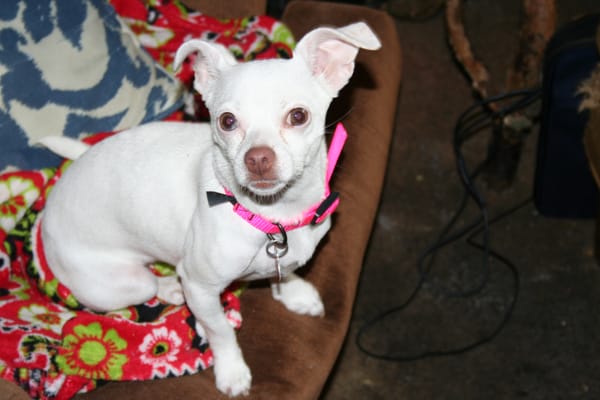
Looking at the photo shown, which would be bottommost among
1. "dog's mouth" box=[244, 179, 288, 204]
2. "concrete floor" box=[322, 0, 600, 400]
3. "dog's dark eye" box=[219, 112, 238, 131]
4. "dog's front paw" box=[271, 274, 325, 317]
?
"concrete floor" box=[322, 0, 600, 400]

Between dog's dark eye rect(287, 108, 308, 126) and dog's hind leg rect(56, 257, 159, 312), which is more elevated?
dog's dark eye rect(287, 108, 308, 126)

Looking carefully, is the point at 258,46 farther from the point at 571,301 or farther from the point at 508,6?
the point at 508,6

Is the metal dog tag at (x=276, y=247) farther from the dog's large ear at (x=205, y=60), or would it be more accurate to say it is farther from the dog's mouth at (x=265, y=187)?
the dog's large ear at (x=205, y=60)

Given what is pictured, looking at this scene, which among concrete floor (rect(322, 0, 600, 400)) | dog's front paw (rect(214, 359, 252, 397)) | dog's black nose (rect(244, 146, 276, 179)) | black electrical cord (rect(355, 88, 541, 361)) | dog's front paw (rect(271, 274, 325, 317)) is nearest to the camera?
dog's black nose (rect(244, 146, 276, 179))

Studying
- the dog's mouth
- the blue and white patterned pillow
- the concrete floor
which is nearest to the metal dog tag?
the dog's mouth

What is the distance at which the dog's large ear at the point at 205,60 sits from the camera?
1.52 m

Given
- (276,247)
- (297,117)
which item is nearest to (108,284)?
(276,247)

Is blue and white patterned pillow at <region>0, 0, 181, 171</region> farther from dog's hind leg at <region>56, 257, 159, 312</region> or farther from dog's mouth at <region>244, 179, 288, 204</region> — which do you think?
dog's mouth at <region>244, 179, 288, 204</region>

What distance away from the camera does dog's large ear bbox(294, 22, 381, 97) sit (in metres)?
1.50

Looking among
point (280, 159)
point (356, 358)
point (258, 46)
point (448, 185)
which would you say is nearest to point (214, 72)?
point (280, 159)

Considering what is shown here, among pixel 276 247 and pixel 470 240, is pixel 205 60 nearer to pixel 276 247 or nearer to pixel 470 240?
pixel 276 247

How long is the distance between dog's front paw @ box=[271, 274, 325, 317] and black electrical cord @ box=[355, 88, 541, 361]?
68cm

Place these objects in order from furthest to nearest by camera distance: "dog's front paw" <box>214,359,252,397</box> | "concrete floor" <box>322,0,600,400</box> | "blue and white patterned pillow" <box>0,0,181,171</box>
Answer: "concrete floor" <box>322,0,600,400</box>
"blue and white patterned pillow" <box>0,0,181,171</box>
"dog's front paw" <box>214,359,252,397</box>

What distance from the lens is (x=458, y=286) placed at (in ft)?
9.01
